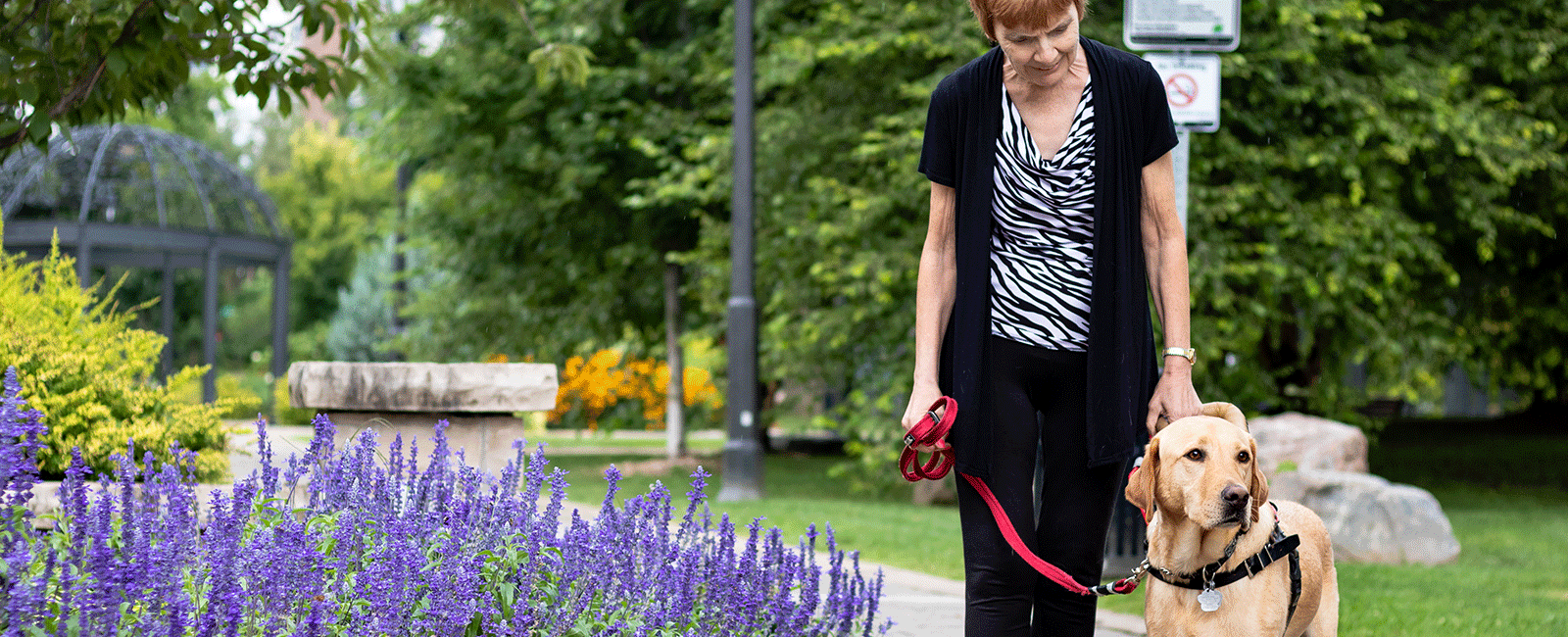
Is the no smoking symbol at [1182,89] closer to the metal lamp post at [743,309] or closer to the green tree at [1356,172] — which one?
the green tree at [1356,172]

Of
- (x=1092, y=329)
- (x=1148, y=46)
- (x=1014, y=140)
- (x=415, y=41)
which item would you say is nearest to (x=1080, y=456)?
(x=1092, y=329)

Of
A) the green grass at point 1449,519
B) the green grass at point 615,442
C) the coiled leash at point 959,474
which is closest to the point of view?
the coiled leash at point 959,474

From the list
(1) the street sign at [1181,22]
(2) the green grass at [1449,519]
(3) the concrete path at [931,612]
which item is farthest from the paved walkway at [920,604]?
(1) the street sign at [1181,22]

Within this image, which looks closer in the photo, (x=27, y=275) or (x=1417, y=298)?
(x=27, y=275)

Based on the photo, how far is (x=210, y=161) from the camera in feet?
63.0

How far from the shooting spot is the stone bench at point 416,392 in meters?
4.70

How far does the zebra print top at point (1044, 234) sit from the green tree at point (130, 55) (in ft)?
8.66

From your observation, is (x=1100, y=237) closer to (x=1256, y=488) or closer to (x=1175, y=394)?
(x=1175, y=394)

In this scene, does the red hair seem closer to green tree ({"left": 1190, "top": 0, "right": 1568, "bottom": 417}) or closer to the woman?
the woman

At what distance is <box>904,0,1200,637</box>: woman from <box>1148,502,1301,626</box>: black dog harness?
26 centimetres

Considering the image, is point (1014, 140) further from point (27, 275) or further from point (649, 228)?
point (649, 228)

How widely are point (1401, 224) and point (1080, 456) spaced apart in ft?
30.4

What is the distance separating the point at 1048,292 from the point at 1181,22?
305cm

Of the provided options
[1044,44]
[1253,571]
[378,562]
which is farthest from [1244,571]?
[378,562]
